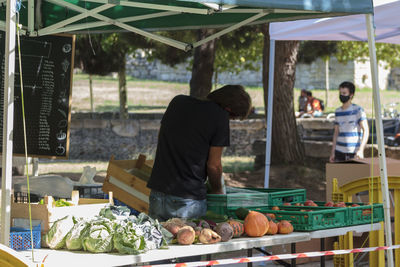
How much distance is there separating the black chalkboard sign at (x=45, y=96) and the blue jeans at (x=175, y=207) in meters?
1.88

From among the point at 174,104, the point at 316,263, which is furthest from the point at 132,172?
the point at 316,263

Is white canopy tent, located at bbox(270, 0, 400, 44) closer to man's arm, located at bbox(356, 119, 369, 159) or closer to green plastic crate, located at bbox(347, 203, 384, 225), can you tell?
man's arm, located at bbox(356, 119, 369, 159)

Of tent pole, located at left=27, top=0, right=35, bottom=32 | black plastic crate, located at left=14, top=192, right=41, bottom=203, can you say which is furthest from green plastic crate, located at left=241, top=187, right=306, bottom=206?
tent pole, located at left=27, top=0, right=35, bottom=32

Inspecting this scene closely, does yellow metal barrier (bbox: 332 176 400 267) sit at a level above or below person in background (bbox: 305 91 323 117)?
below

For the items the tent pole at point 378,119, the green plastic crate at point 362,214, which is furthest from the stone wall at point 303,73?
the tent pole at point 378,119

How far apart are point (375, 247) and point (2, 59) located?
3.49 m

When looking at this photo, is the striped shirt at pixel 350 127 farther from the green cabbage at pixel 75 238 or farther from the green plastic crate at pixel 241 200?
the green cabbage at pixel 75 238

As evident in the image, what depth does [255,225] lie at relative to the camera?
389 cm

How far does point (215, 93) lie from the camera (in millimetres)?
4215

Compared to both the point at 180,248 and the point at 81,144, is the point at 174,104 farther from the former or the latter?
the point at 81,144

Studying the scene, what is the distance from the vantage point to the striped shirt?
7465 mm

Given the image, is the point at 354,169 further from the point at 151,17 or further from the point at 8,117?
the point at 8,117

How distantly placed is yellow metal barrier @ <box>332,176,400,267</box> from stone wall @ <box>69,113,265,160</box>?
11462 mm

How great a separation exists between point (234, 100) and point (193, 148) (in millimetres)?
374
